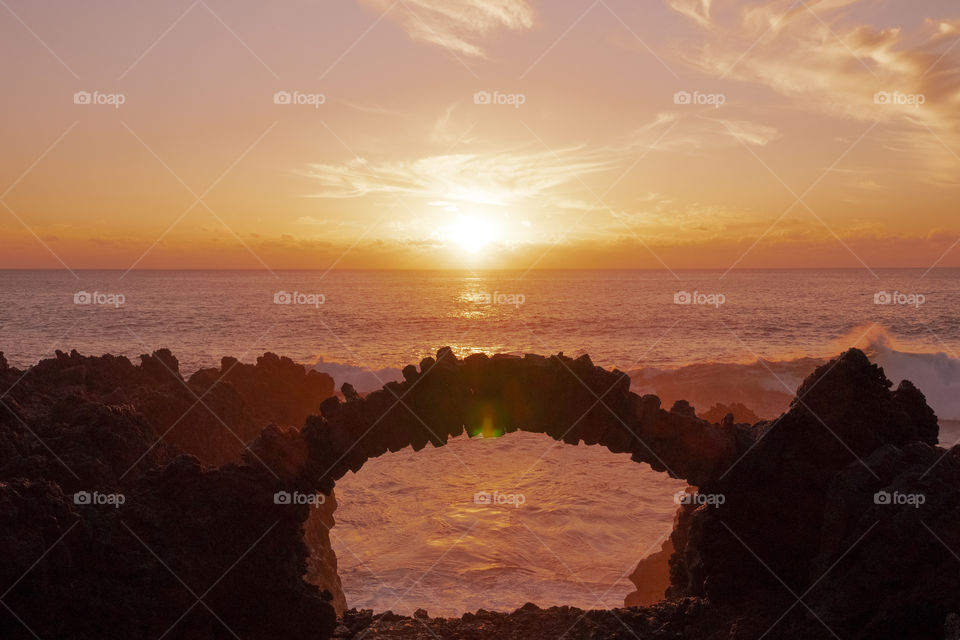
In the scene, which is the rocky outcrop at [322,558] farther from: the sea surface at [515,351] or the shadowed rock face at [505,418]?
the shadowed rock face at [505,418]

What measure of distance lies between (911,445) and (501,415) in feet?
17.8

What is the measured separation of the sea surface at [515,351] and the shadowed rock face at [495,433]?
4.95 m

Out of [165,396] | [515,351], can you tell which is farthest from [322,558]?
[515,351]

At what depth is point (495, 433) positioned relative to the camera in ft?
33.1

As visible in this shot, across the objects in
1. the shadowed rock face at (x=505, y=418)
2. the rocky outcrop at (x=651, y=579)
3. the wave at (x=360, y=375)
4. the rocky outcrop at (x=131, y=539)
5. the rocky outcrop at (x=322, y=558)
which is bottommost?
the rocky outcrop at (x=651, y=579)

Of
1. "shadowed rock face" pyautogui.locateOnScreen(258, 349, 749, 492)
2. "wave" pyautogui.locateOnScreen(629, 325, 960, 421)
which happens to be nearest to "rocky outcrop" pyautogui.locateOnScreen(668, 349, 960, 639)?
"shadowed rock face" pyautogui.locateOnScreen(258, 349, 749, 492)

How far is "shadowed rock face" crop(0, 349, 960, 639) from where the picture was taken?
25.4 feet

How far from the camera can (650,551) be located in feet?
53.0

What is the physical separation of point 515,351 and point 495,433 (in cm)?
5369

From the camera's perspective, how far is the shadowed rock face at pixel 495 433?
7734mm

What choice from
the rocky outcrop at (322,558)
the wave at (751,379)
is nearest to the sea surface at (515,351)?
the wave at (751,379)

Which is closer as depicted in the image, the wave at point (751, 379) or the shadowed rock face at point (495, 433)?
the shadowed rock face at point (495, 433)

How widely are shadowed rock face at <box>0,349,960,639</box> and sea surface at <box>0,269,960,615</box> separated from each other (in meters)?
4.95

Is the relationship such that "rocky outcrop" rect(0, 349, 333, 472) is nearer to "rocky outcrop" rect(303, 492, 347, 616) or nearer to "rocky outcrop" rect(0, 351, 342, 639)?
"rocky outcrop" rect(0, 351, 342, 639)
